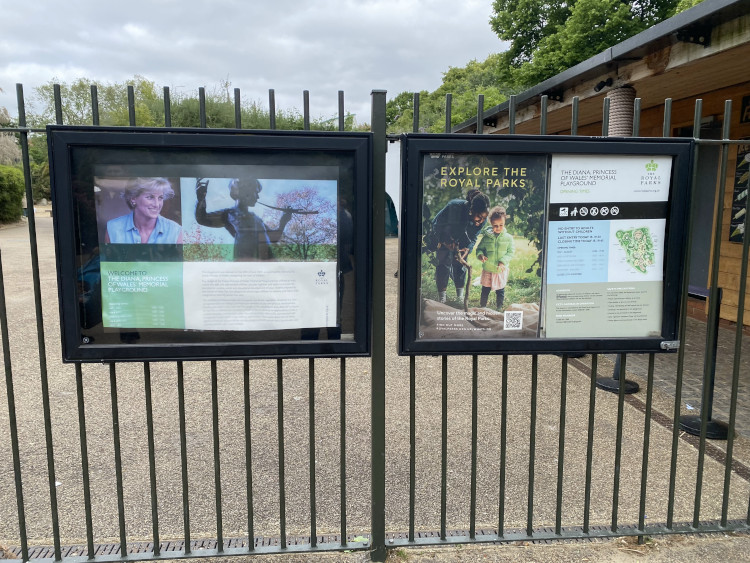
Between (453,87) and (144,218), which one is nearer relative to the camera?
(144,218)

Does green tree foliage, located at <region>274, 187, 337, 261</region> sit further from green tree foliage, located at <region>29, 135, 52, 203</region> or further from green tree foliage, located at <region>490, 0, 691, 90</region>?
green tree foliage, located at <region>29, 135, 52, 203</region>

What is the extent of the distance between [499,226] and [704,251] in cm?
703

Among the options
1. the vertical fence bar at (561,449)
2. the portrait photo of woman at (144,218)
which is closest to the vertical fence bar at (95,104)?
the portrait photo of woman at (144,218)

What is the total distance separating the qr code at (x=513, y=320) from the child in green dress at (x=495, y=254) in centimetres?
9

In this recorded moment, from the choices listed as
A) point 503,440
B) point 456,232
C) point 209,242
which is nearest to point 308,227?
point 209,242

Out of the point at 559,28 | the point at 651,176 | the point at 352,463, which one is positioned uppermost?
the point at 559,28

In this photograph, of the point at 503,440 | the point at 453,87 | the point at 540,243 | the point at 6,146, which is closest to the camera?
the point at 540,243

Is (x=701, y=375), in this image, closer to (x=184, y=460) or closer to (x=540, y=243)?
(x=540, y=243)

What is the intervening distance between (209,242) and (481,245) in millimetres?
1186

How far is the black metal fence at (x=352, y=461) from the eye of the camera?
2.55 meters

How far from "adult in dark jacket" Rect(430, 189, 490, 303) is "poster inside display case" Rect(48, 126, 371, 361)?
326 mm

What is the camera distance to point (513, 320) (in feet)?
8.36

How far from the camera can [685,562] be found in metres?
2.67

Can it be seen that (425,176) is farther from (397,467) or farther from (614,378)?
(614,378)
